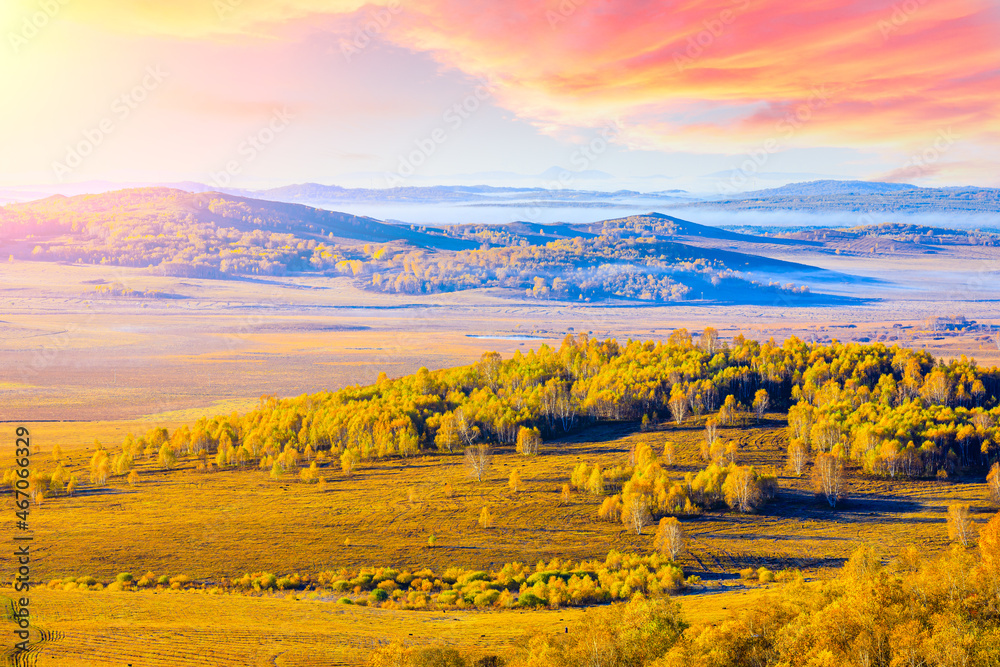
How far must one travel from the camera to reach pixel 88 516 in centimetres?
6219

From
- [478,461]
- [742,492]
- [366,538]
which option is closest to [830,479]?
[742,492]

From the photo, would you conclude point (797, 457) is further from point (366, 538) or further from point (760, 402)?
point (366, 538)

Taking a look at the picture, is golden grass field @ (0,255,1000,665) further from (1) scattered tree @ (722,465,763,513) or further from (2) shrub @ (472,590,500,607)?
(2) shrub @ (472,590,500,607)

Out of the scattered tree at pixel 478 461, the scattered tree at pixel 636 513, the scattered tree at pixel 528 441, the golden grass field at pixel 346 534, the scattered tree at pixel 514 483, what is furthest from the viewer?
the scattered tree at pixel 528 441

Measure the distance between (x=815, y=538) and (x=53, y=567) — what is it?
55243 millimetres

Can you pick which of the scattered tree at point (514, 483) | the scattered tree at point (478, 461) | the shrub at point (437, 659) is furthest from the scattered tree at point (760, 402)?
the shrub at point (437, 659)

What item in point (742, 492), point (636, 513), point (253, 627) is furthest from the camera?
point (742, 492)

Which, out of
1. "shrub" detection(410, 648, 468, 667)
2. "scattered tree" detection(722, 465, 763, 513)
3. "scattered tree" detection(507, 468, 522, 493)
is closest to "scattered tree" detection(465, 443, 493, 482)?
"scattered tree" detection(507, 468, 522, 493)

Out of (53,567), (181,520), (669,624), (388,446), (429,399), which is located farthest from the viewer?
(429,399)

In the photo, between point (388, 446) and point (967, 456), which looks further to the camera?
point (388, 446)

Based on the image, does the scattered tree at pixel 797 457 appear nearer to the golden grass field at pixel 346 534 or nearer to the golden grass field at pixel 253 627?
the golden grass field at pixel 346 534

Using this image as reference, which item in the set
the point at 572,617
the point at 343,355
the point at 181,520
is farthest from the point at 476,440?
the point at 343,355

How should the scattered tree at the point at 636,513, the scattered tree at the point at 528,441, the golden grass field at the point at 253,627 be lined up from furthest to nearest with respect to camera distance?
→ the scattered tree at the point at 528,441 < the scattered tree at the point at 636,513 < the golden grass field at the point at 253,627

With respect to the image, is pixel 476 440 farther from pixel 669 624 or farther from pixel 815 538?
pixel 669 624
